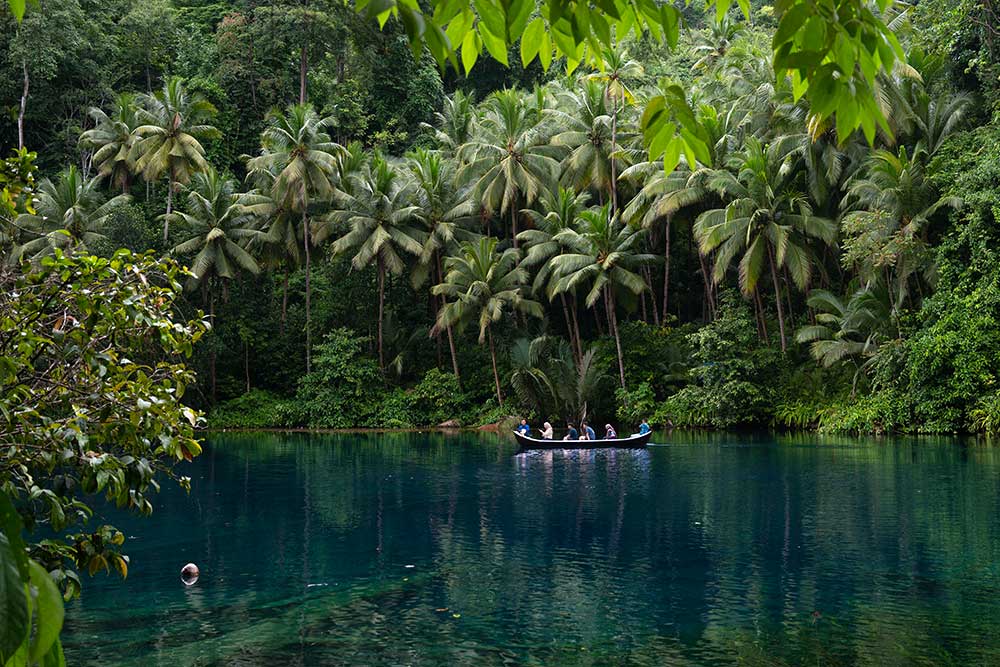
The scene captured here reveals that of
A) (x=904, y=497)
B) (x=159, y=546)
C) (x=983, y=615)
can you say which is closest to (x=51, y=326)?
(x=983, y=615)

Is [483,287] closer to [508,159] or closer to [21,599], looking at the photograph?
[508,159]

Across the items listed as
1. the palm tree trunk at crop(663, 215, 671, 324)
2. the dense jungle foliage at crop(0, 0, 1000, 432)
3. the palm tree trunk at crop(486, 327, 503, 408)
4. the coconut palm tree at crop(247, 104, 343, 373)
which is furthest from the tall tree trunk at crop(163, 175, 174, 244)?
the palm tree trunk at crop(663, 215, 671, 324)

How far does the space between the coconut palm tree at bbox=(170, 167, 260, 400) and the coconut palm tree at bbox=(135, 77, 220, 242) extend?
697 millimetres

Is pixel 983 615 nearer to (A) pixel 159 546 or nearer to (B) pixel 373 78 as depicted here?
(A) pixel 159 546

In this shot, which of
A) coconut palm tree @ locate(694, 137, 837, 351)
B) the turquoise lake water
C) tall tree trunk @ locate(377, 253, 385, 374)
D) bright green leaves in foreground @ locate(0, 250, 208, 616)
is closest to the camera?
bright green leaves in foreground @ locate(0, 250, 208, 616)

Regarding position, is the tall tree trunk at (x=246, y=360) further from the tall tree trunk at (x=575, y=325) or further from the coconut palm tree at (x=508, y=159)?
the tall tree trunk at (x=575, y=325)

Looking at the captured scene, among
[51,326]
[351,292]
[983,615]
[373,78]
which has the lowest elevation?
[983,615]

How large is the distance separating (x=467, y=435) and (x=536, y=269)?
325 inches

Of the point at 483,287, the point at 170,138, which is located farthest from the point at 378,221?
the point at 170,138

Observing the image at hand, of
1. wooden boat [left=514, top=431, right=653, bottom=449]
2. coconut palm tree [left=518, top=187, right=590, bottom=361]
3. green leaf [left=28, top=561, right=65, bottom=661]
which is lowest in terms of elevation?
wooden boat [left=514, top=431, right=653, bottom=449]

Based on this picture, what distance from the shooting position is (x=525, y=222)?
4088 cm

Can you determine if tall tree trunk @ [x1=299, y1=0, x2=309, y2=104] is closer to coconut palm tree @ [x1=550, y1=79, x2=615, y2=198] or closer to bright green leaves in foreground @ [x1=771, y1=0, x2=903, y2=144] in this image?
coconut palm tree @ [x1=550, y1=79, x2=615, y2=198]

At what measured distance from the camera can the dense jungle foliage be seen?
94.9ft

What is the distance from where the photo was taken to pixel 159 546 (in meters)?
14.5
